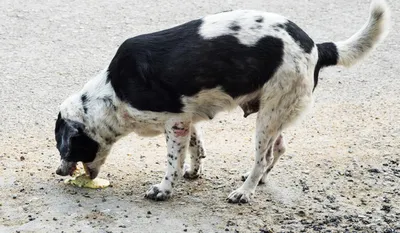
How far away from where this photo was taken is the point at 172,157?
5984 millimetres

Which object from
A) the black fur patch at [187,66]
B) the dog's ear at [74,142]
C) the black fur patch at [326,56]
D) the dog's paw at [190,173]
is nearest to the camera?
the black fur patch at [187,66]

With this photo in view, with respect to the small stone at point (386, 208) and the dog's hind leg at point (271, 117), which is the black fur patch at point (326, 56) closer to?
the dog's hind leg at point (271, 117)

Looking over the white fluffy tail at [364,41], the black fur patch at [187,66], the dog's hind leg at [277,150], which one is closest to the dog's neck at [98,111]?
the black fur patch at [187,66]

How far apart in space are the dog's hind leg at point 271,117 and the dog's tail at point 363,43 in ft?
1.24

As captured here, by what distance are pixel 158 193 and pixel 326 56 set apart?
1.75 meters

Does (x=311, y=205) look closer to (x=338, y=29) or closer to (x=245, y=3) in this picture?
(x=338, y=29)

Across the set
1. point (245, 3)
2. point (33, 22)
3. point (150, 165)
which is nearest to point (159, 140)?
point (150, 165)

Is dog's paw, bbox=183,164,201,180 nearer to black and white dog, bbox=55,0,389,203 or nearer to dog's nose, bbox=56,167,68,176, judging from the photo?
black and white dog, bbox=55,0,389,203

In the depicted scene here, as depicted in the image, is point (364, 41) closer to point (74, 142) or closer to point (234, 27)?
point (234, 27)

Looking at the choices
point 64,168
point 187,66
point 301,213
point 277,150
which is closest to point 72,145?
point 64,168

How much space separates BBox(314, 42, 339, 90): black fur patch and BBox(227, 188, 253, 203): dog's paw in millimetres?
1048

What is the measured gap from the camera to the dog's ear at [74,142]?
6000 millimetres

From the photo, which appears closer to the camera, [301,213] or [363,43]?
[301,213]

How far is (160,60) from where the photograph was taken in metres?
5.72
